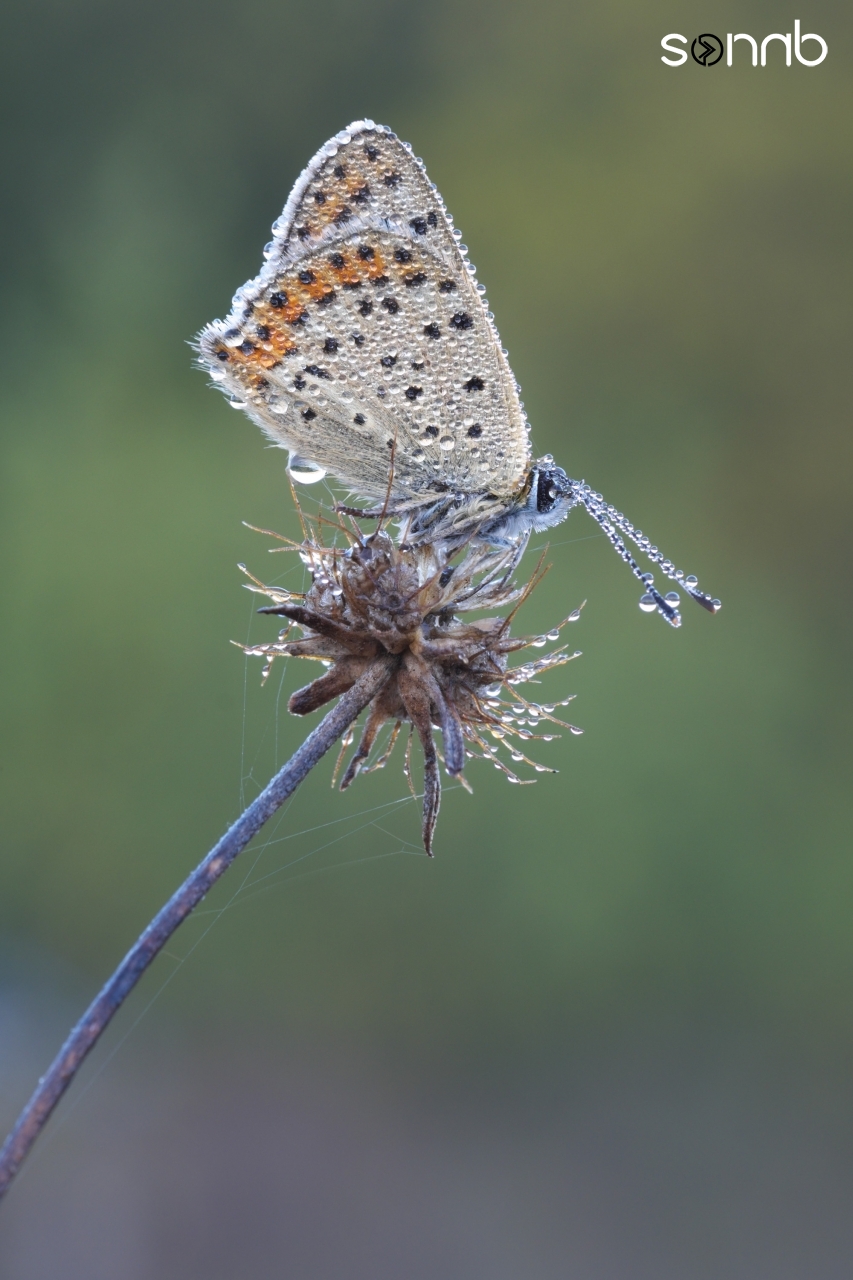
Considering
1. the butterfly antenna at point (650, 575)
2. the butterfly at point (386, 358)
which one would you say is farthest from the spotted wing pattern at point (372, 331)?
the butterfly antenna at point (650, 575)

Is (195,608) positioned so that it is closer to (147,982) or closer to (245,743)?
(245,743)

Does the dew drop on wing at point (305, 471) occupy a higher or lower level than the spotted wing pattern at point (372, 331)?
lower

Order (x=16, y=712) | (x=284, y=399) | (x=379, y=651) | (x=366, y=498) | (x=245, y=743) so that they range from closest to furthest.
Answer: (x=379, y=651) → (x=284, y=399) → (x=366, y=498) → (x=245, y=743) → (x=16, y=712)

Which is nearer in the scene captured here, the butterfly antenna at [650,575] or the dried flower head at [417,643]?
the dried flower head at [417,643]

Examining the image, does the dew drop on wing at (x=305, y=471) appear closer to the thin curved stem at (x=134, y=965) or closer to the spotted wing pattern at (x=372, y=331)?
the spotted wing pattern at (x=372, y=331)

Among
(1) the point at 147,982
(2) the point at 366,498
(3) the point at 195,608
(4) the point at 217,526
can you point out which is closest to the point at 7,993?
(1) the point at 147,982

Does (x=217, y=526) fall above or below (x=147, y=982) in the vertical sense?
above
